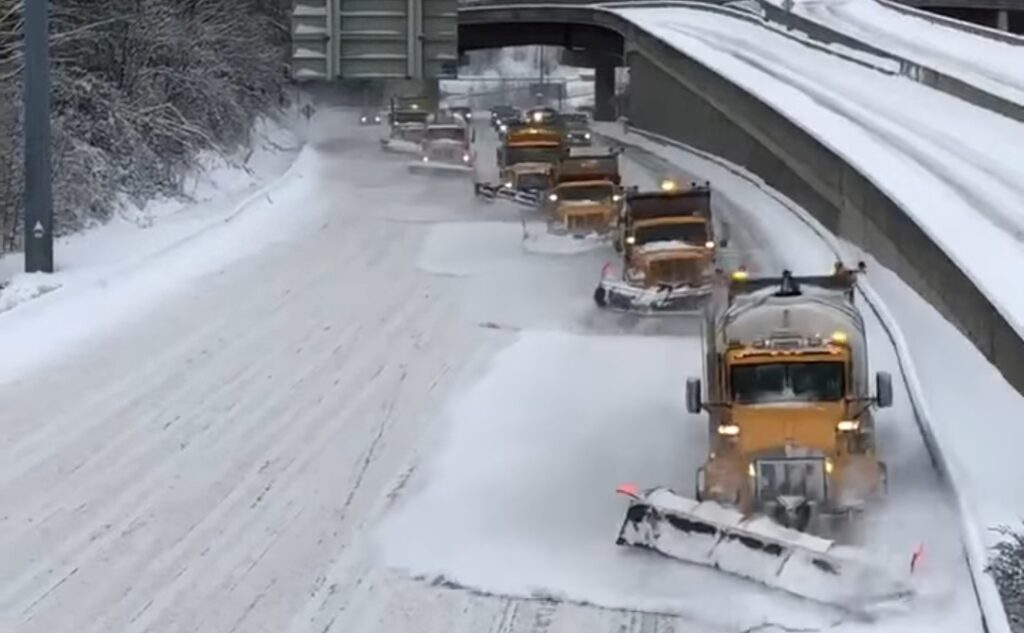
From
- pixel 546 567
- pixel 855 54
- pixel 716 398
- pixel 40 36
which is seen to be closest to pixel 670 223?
pixel 40 36

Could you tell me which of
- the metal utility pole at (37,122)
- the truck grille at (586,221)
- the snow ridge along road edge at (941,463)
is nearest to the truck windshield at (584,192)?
the truck grille at (586,221)

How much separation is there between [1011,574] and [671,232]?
Answer: 18048 millimetres

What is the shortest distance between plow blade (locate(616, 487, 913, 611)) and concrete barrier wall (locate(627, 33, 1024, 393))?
19.0 feet

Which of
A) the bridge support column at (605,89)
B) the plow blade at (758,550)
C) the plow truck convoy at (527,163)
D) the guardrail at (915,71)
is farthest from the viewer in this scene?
the bridge support column at (605,89)

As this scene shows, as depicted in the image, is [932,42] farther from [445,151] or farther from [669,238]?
[669,238]

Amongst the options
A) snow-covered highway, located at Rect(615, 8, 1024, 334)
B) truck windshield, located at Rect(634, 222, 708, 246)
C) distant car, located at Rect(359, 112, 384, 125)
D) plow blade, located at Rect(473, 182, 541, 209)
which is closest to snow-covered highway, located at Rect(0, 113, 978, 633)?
truck windshield, located at Rect(634, 222, 708, 246)

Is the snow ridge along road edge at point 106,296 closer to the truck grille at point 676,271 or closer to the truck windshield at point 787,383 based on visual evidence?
the truck grille at point 676,271

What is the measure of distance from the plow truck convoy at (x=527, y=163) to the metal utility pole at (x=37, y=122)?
18.0 m

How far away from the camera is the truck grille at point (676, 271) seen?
29.8 meters

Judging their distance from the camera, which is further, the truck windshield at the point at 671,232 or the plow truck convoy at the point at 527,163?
the plow truck convoy at the point at 527,163

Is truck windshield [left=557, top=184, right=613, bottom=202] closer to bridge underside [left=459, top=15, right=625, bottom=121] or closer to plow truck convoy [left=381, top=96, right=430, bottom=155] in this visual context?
plow truck convoy [left=381, top=96, right=430, bottom=155]

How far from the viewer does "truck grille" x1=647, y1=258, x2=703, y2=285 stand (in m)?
29.8

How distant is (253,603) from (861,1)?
77852 mm

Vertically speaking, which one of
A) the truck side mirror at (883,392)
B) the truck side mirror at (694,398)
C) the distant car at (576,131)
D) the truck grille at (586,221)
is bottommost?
the distant car at (576,131)
